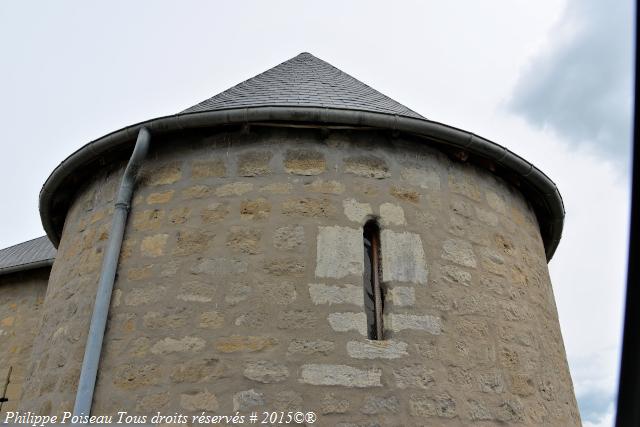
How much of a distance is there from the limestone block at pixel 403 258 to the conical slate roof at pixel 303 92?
1026mm

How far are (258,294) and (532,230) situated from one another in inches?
109

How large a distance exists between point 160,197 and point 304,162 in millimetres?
1177

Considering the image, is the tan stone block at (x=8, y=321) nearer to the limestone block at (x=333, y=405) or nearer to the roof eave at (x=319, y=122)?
the roof eave at (x=319, y=122)

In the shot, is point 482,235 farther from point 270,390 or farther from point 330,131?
point 270,390

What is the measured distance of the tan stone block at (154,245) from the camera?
159 inches

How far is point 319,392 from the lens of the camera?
3389mm

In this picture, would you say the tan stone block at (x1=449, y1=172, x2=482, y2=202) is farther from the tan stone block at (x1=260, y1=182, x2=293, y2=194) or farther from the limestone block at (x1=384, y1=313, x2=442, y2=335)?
the tan stone block at (x1=260, y1=182, x2=293, y2=194)

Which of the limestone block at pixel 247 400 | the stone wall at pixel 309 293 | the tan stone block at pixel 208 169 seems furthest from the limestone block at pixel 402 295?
the tan stone block at pixel 208 169

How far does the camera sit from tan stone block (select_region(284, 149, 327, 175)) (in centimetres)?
420

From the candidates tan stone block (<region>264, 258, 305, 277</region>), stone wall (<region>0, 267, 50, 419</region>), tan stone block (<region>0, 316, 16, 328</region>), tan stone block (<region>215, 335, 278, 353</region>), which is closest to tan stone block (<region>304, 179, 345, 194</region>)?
tan stone block (<region>264, 258, 305, 277</region>)

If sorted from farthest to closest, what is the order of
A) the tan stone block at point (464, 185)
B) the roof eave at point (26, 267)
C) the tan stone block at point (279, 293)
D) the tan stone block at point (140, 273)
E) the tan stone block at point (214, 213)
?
the roof eave at point (26, 267), the tan stone block at point (464, 185), the tan stone block at point (214, 213), the tan stone block at point (140, 273), the tan stone block at point (279, 293)

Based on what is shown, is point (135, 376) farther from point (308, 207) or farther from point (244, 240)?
point (308, 207)

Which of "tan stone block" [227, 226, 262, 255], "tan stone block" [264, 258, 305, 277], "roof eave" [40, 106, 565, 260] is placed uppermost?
"roof eave" [40, 106, 565, 260]

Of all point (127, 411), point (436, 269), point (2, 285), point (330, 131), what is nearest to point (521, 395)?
point (436, 269)
